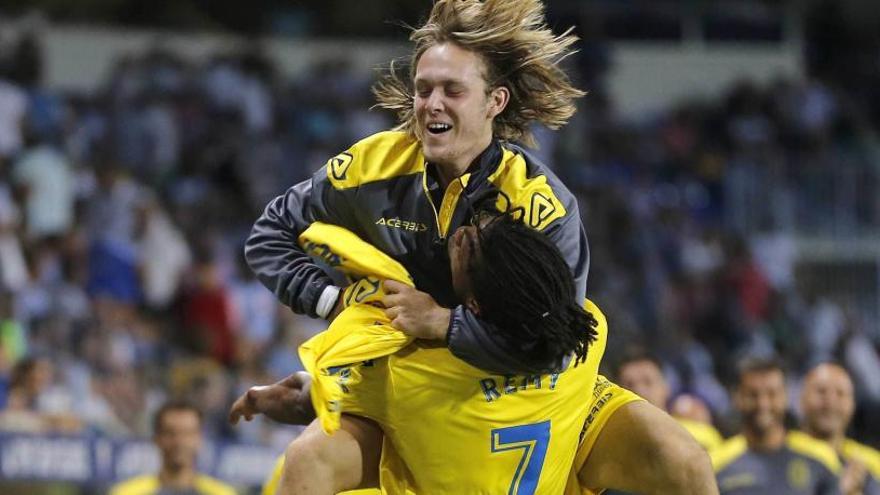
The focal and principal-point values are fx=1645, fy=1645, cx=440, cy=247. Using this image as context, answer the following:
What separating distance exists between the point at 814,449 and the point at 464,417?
11.0ft

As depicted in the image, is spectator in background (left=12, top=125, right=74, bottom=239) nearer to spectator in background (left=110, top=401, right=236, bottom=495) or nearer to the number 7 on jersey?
spectator in background (left=110, top=401, right=236, bottom=495)

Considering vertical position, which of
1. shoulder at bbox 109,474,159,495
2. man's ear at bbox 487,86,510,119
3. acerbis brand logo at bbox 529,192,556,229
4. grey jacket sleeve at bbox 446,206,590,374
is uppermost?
man's ear at bbox 487,86,510,119

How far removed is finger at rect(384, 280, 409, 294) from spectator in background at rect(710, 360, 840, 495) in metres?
3.16

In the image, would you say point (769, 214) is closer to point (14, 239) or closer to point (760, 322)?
point (760, 322)

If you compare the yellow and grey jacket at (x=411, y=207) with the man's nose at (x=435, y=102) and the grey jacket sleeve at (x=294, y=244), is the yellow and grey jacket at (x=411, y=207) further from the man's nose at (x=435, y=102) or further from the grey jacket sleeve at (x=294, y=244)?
the man's nose at (x=435, y=102)

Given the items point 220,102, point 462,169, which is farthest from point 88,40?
point 462,169

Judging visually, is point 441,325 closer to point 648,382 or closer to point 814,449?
point 648,382

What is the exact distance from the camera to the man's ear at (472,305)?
15.8ft

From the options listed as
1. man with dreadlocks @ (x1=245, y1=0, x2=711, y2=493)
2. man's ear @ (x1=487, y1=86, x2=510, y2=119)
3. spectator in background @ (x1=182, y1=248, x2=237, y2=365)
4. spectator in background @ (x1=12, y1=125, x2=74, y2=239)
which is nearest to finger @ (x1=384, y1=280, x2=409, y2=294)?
man with dreadlocks @ (x1=245, y1=0, x2=711, y2=493)

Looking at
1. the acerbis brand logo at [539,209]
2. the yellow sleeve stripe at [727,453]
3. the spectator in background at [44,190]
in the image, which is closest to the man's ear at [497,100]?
the acerbis brand logo at [539,209]

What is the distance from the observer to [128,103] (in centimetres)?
1309

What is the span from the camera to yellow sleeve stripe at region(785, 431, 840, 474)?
7688 millimetres

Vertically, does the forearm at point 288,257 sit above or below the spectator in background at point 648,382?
above

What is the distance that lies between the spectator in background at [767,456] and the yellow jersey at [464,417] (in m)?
2.75
